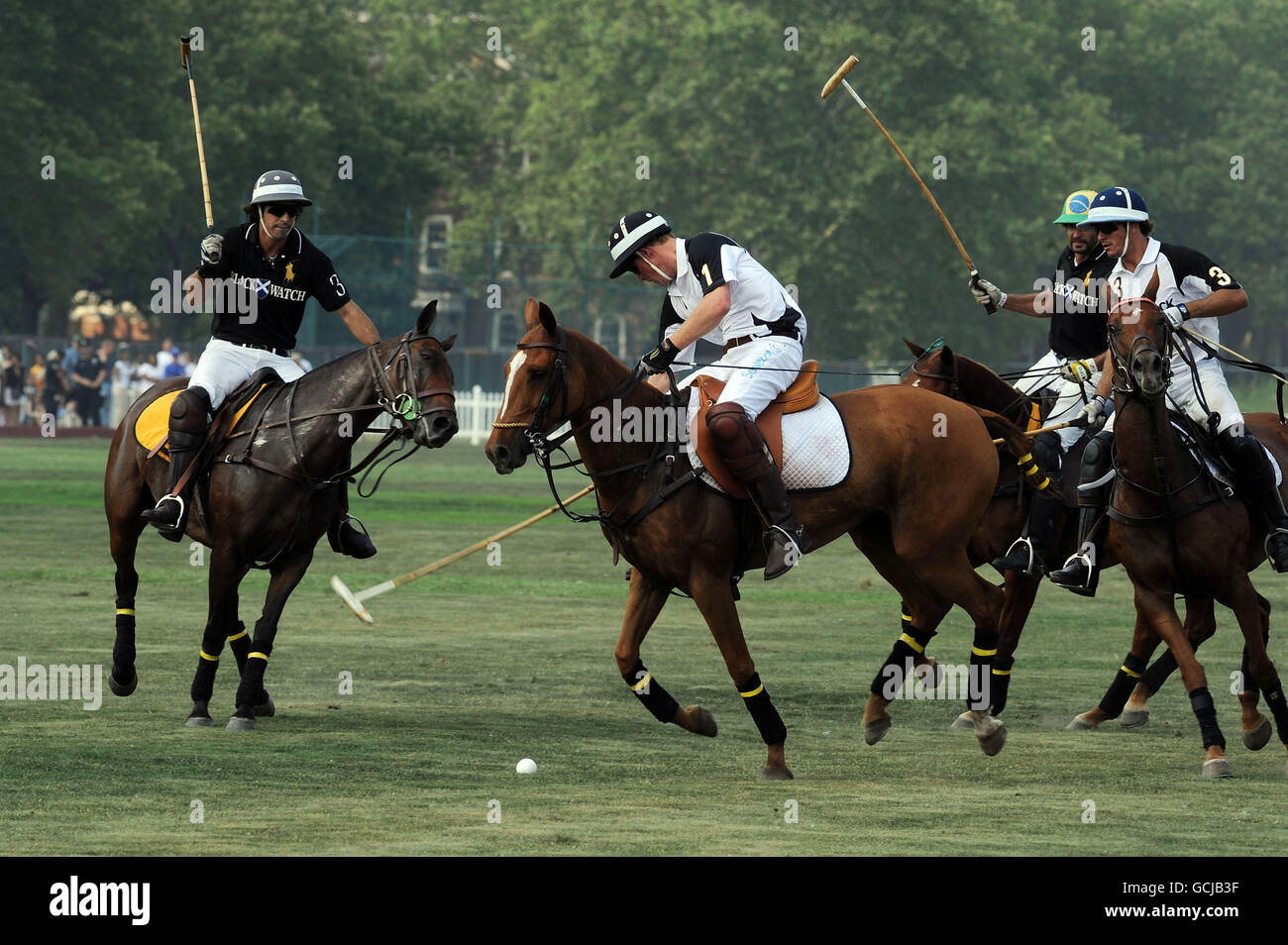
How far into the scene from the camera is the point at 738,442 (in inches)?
420

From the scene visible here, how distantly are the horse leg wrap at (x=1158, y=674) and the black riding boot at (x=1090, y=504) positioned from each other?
112 cm

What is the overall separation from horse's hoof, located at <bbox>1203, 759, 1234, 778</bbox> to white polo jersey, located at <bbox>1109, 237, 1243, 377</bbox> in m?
2.09

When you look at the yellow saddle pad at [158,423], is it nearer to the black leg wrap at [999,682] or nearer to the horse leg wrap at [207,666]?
the horse leg wrap at [207,666]

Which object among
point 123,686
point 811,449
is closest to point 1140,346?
point 811,449

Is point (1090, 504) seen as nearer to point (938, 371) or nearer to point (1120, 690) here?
point (1120, 690)

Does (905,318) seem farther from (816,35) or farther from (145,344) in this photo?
(145,344)

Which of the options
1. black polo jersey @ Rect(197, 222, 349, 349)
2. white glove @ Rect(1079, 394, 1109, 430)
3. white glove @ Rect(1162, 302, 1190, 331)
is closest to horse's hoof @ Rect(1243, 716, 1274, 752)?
white glove @ Rect(1079, 394, 1109, 430)

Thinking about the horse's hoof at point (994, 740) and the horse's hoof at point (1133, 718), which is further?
the horse's hoof at point (1133, 718)

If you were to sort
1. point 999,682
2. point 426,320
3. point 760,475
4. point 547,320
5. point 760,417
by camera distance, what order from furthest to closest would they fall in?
point 999,682 < point 426,320 < point 760,417 < point 760,475 < point 547,320

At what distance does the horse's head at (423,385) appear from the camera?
459 inches

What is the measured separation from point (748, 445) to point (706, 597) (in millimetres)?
741

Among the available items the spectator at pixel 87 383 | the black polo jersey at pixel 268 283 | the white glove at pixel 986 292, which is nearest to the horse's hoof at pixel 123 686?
the black polo jersey at pixel 268 283

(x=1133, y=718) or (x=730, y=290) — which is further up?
(x=730, y=290)

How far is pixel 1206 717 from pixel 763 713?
218 centimetres
